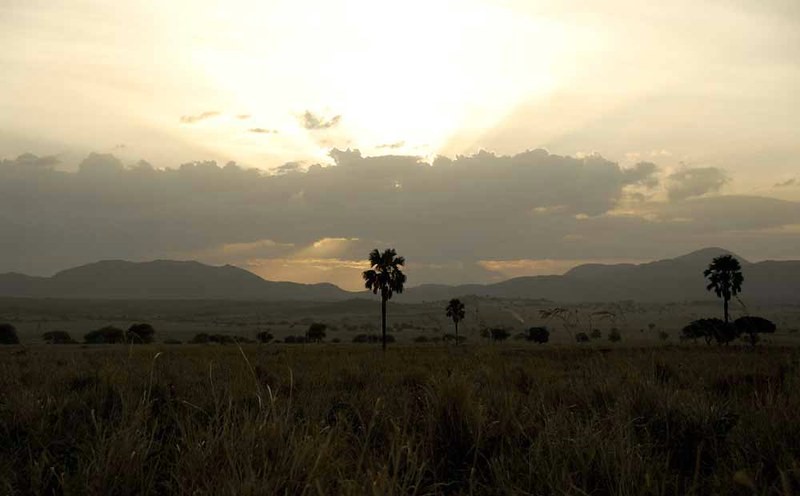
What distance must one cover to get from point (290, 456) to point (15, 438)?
12.2 ft

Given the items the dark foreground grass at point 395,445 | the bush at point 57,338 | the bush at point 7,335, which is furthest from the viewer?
the bush at point 57,338

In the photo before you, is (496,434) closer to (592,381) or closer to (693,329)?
(592,381)

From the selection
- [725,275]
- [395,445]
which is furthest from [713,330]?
[395,445]

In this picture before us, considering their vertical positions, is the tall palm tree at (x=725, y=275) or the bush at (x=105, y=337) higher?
the tall palm tree at (x=725, y=275)

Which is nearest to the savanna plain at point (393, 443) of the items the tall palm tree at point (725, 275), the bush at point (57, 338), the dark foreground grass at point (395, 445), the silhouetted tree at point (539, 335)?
the dark foreground grass at point (395, 445)

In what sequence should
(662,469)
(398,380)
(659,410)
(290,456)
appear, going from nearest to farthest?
1. (290,456)
2. (662,469)
3. (659,410)
4. (398,380)

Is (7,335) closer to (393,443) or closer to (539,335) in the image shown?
(539,335)

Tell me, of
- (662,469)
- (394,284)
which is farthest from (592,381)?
(394,284)

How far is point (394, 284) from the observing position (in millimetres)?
72188

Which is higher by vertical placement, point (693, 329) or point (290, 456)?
point (290, 456)

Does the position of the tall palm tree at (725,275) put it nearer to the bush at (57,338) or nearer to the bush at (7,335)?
the bush at (57,338)

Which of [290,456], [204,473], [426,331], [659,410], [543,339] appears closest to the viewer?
[204,473]

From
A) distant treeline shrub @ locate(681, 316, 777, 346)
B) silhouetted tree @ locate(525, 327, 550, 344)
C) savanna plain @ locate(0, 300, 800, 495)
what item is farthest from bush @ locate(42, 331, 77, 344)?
distant treeline shrub @ locate(681, 316, 777, 346)

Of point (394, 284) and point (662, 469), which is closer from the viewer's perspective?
point (662, 469)
